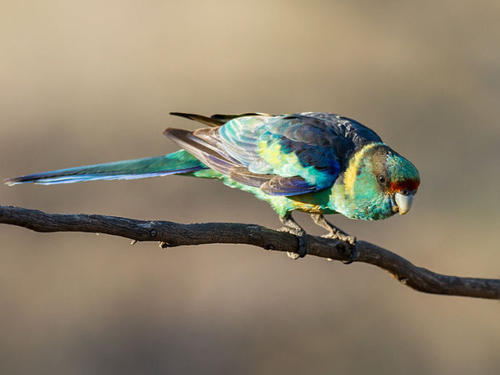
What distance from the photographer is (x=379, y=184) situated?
5.43m

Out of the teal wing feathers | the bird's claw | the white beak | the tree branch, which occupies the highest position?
the teal wing feathers

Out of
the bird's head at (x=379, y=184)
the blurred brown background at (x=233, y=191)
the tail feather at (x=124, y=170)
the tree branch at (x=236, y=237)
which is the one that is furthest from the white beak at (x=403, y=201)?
the blurred brown background at (x=233, y=191)

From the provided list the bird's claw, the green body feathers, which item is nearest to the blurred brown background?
the bird's claw

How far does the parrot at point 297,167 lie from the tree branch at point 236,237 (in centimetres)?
20

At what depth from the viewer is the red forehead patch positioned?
530 cm

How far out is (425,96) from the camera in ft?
39.0

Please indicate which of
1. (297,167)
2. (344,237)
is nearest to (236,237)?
(297,167)

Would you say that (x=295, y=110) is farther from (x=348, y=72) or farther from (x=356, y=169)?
(x=356, y=169)

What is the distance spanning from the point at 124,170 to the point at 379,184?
1970 mm

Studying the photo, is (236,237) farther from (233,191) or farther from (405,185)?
(233,191)

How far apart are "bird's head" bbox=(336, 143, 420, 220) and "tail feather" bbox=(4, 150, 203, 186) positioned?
1314 mm

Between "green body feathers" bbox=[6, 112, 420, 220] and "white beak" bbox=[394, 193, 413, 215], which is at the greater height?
"green body feathers" bbox=[6, 112, 420, 220]

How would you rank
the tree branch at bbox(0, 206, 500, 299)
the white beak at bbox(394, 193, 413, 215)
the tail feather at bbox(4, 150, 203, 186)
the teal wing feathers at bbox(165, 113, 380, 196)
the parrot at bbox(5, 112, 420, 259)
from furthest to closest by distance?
the teal wing feathers at bbox(165, 113, 380, 196), the parrot at bbox(5, 112, 420, 259), the white beak at bbox(394, 193, 413, 215), the tail feather at bbox(4, 150, 203, 186), the tree branch at bbox(0, 206, 500, 299)

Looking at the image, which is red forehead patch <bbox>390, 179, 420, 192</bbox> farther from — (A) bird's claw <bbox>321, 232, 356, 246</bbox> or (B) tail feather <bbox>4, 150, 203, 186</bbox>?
(B) tail feather <bbox>4, 150, 203, 186</bbox>
